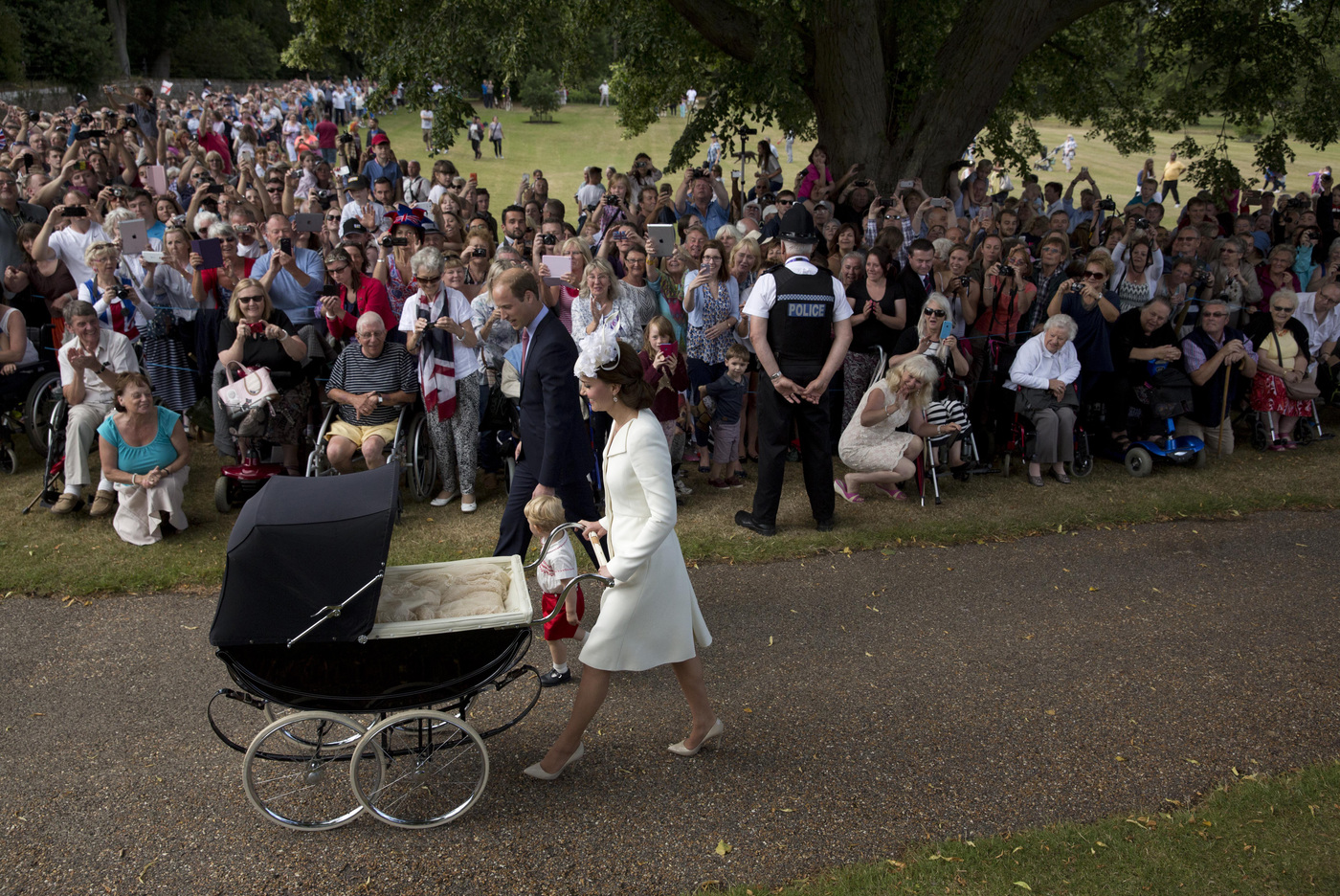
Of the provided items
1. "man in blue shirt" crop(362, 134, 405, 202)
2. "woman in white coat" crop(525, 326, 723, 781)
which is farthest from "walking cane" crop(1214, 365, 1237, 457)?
"man in blue shirt" crop(362, 134, 405, 202)

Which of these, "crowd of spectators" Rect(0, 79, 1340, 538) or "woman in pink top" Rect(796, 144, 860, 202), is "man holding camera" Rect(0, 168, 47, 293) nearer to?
"crowd of spectators" Rect(0, 79, 1340, 538)

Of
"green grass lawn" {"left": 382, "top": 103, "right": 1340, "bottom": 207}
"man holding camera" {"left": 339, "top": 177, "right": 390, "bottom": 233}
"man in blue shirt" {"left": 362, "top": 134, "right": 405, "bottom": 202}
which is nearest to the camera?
"man holding camera" {"left": 339, "top": 177, "right": 390, "bottom": 233}

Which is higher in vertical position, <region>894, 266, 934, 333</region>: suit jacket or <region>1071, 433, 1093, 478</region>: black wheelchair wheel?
<region>894, 266, 934, 333</region>: suit jacket

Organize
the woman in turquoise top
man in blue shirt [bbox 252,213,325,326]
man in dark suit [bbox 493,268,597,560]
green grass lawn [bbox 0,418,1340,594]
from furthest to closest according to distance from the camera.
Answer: man in blue shirt [bbox 252,213,325,326]
the woman in turquoise top
green grass lawn [bbox 0,418,1340,594]
man in dark suit [bbox 493,268,597,560]

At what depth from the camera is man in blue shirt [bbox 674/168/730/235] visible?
12148mm

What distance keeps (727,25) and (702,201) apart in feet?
8.99

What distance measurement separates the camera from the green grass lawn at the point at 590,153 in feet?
104

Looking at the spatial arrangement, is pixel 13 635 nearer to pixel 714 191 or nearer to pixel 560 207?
pixel 560 207

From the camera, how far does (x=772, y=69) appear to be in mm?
12469

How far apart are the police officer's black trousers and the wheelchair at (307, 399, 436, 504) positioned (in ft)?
8.79

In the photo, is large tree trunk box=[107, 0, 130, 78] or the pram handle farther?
large tree trunk box=[107, 0, 130, 78]

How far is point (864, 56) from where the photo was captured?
12594 millimetres

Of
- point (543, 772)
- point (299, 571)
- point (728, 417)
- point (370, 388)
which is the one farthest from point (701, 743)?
point (370, 388)

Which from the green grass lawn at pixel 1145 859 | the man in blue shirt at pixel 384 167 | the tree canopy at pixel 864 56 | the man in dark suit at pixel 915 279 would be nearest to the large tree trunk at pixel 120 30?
the man in blue shirt at pixel 384 167
